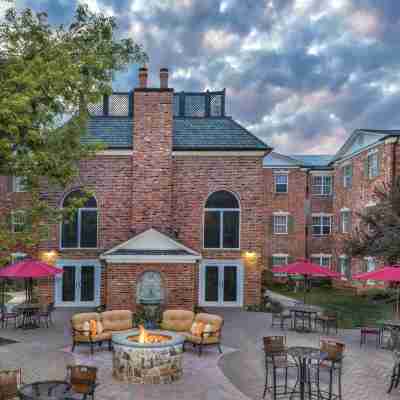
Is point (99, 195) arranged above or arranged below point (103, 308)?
above

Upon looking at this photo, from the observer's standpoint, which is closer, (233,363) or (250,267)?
(233,363)

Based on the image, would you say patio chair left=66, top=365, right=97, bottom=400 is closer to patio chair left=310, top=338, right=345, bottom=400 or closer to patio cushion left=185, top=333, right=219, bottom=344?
patio chair left=310, top=338, right=345, bottom=400

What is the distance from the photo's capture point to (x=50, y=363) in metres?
11.4

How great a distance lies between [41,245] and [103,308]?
433cm

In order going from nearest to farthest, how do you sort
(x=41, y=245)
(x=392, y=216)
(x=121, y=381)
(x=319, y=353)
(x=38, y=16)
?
(x=319, y=353)
(x=121, y=381)
(x=38, y=16)
(x=392, y=216)
(x=41, y=245)

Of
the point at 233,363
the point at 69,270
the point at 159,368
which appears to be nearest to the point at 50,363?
the point at 159,368

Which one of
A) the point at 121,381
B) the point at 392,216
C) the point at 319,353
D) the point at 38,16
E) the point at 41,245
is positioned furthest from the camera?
the point at 41,245

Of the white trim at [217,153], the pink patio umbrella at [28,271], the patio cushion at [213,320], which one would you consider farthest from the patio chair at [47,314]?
the white trim at [217,153]

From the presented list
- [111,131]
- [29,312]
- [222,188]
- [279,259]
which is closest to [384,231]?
[222,188]

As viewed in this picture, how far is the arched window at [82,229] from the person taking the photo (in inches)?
789

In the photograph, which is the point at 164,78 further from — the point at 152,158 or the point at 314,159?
the point at 314,159

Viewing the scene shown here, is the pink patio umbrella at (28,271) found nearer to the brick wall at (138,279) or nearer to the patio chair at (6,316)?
the patio chair at (6,316)

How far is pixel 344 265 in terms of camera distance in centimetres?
2977

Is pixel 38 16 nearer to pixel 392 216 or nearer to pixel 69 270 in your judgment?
pixel 69 270
